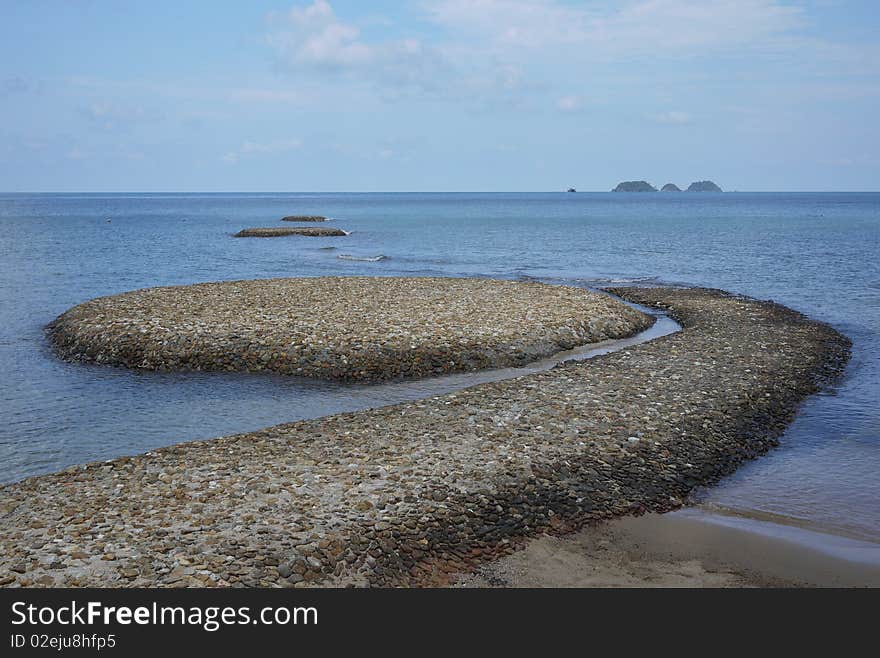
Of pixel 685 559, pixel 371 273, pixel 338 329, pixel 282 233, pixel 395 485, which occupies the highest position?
pixel 282 233

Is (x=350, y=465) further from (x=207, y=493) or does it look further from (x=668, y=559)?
(x=668, y=559)

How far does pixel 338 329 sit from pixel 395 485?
1318 cm

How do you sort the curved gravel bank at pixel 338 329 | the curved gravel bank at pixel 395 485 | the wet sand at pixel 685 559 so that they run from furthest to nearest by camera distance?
the curved gravel bank at pixel 338 329
the wet sand at pixel 685 559
the curved gravel bank at pixel 395 485

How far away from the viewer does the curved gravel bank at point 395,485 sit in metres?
10.5

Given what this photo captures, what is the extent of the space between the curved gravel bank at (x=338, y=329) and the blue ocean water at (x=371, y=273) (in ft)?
3.78

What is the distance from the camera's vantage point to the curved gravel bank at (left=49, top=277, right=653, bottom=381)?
76.5 feet

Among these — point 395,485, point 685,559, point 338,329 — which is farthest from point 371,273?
point 685,559

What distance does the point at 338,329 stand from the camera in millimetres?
25562

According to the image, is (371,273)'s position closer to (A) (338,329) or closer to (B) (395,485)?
(A) (338,329)

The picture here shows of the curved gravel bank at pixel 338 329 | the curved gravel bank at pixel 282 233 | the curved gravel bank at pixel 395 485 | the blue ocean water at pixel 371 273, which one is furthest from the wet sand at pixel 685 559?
the curved gravel bank at pixel 282 233

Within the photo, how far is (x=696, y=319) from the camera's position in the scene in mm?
31969

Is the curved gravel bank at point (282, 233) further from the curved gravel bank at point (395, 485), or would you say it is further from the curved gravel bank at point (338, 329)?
the curved gravel bank at point (395, 485)

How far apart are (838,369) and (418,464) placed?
1718 cm

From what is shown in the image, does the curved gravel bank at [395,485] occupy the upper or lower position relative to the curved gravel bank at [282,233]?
lower
